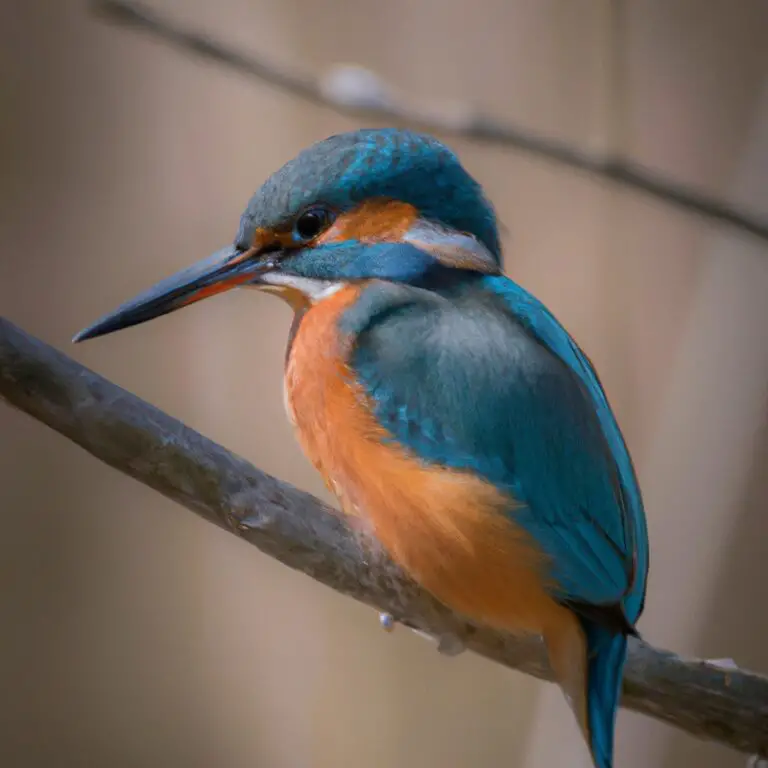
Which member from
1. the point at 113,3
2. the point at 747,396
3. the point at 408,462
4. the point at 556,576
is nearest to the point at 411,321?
the point at 408,462

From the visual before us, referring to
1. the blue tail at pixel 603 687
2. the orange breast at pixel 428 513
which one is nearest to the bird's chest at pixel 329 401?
the orange breast at pixel 428 513

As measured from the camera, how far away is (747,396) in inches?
41.5

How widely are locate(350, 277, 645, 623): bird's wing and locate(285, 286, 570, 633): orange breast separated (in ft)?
0.04

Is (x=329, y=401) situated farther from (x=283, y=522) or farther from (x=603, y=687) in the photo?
(x=603, y=687)

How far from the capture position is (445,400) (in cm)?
76

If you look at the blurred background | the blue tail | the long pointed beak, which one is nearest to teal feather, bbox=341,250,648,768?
the blue tail

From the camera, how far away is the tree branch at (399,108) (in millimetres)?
969

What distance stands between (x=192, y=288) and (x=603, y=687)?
1.62 ft

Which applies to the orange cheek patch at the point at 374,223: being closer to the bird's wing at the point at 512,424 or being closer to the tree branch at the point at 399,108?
the bird's wing at the point at 512,424

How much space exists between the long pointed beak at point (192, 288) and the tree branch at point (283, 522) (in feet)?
0.61

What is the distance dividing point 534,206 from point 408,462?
0.53 metres

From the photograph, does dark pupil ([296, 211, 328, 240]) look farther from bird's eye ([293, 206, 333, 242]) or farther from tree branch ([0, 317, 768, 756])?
tree branch ([0, 317, 768, 756])

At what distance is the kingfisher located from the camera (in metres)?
0.76

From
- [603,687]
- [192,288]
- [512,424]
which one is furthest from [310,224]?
[603,687]
